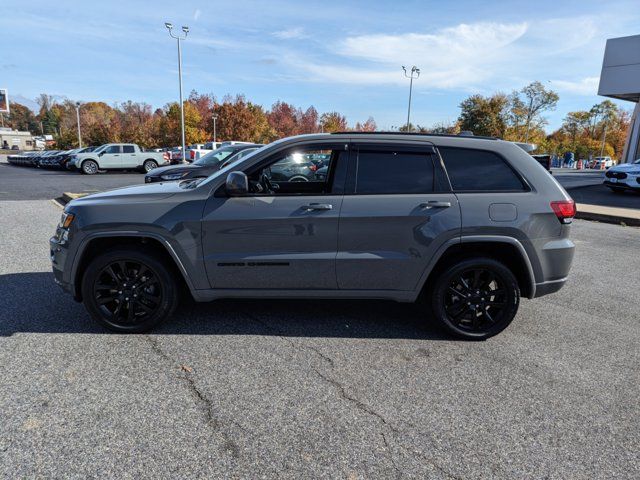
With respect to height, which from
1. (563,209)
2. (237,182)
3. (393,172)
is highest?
(393,172)

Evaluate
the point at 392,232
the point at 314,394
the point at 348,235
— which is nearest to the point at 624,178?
the point at 392,232

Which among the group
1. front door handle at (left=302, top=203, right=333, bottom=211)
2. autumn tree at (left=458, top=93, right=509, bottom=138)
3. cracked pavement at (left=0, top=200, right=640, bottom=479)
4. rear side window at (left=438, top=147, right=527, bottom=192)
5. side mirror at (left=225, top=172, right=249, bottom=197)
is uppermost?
autumn tree at (left=458, top=93, right=509, bottom=138)

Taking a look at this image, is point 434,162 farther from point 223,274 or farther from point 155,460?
point 155,460

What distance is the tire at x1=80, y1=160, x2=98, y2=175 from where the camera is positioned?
87.7ft

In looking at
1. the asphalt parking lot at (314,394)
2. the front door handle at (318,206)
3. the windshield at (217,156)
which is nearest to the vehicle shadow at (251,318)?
the asphalt parking lot at (314,394)

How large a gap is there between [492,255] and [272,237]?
6.34ft

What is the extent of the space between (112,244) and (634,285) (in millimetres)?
6118

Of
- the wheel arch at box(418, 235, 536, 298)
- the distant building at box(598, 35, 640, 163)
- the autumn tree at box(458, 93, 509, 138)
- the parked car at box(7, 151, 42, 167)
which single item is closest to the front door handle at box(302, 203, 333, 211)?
the wheel arch at box(418, 235, 536, 298)

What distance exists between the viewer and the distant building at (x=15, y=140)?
112375 mm

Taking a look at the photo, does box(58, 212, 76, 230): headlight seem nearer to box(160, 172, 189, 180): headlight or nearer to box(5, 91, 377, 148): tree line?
box(160, 172, 189, 180): headlight

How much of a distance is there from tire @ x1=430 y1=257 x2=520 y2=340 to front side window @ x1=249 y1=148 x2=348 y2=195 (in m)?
1.25

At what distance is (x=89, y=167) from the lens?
26.9 metres

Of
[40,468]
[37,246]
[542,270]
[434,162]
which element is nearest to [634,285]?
[542,270]

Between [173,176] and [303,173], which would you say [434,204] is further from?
[173,176]
